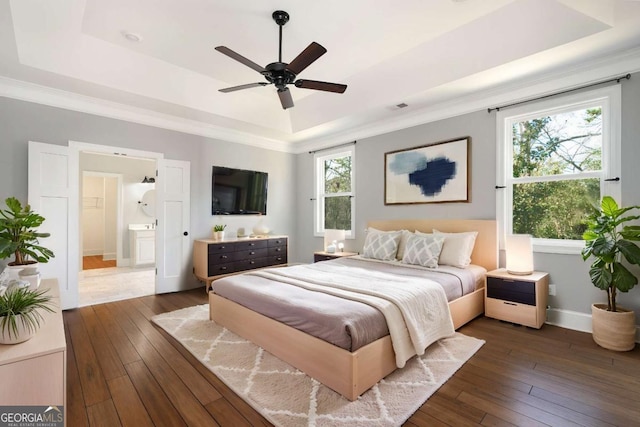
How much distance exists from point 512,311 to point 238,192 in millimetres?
4546

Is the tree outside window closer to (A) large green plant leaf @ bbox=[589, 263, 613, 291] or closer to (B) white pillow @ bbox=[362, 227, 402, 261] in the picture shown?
(B) white pillow @ bbox=[362, 227, 402, 261]

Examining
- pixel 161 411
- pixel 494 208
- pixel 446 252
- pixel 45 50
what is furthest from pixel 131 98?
pixel 494 208

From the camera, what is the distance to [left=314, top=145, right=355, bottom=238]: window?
5543 mm

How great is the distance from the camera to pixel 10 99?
11.5ft

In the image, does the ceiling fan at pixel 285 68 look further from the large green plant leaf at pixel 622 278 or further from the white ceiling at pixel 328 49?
the large green plant leaf at pixel 622 278

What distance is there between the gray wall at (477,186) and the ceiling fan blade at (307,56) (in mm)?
2558

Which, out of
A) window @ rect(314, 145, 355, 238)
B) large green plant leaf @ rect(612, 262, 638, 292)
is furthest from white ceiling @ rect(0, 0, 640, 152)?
large green plant leaf @ rect(612, 262, 638, 292)

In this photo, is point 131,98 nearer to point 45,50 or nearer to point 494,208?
point 45,50

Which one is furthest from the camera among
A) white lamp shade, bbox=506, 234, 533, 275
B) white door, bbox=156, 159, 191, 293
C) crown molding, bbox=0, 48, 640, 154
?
white door, bbox=156, 159, 191, 293

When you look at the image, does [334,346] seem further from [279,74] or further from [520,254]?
[520,254]

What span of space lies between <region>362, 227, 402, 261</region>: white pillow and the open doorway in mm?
3868

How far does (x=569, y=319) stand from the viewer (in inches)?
126

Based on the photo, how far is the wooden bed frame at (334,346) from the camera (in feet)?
6.47

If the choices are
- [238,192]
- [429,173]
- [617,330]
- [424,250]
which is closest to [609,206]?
Answer: [617,330]
